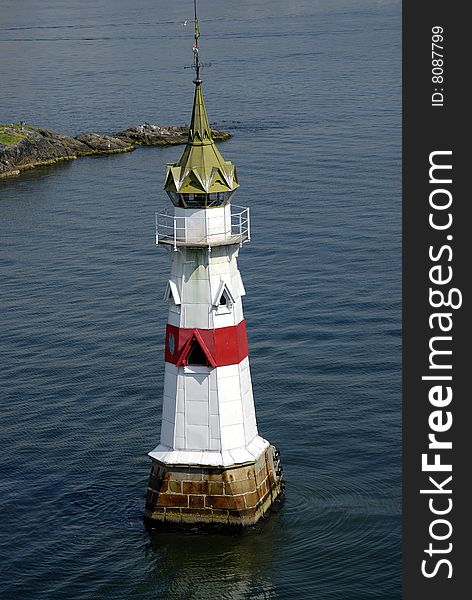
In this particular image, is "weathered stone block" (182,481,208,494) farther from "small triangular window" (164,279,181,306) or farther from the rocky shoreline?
the rocky shoreline

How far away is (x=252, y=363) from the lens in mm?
55219

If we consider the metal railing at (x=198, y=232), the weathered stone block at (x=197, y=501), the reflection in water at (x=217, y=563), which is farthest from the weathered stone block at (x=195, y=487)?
the metal railing at (x=198, y=232)

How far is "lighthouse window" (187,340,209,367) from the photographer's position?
1554 inches

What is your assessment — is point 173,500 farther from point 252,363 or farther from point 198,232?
point 252,363

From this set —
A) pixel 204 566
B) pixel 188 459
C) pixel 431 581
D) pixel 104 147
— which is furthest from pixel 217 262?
pixel 104 147

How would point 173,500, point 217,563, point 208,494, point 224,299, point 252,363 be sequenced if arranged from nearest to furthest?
point 217,563 < point 224,299 < point 208,494 < point 173,500 < point 252,363

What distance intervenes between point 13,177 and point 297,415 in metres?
64.7

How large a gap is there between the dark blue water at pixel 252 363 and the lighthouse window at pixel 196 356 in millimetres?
5686

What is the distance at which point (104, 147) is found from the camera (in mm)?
117625

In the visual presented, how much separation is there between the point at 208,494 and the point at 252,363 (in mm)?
15442

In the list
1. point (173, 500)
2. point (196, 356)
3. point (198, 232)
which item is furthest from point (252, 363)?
point (198, 232)

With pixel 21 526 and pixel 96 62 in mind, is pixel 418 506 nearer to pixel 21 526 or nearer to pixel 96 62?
pixel 21 526

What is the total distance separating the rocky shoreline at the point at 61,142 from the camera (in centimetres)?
11112

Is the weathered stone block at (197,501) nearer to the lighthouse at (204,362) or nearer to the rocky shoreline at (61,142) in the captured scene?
the lighthouse at (204,362)
